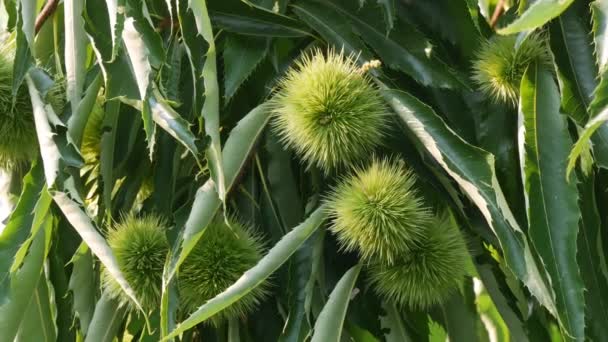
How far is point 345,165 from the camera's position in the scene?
3.36 ft

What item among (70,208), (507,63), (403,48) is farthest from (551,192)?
(70,208)

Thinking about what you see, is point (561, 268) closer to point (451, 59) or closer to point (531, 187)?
point (531, 187)

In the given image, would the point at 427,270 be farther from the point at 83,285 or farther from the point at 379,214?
the point at 83,285

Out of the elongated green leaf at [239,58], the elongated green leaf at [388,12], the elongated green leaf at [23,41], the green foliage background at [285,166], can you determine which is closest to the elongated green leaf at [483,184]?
the green foliage background at [285,166]

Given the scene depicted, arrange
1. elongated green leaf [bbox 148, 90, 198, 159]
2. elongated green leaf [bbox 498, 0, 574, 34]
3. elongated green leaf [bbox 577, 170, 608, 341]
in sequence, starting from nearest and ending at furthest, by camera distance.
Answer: elongated green leaf [bbox 498, 0, 574, 34]
elongated green leaf [bbox 148, 90, 198, 159]
elongated green leaf [bbox 577, 170, 608, 341]

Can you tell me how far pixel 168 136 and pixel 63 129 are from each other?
0.17m

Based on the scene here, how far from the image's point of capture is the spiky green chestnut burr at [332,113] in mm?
975

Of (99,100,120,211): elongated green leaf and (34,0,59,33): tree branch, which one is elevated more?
(34,0,59,33): tree branch

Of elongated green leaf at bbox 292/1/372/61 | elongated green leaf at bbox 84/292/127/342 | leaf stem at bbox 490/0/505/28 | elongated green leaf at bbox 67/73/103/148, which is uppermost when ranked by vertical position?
leaf stem at bbox 490/0/505/28

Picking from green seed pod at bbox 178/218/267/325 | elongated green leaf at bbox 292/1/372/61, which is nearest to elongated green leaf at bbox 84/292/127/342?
green seed pod at bbox 178/218/267/325

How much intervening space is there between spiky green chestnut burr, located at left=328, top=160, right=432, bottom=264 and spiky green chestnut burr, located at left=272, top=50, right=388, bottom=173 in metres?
0.04

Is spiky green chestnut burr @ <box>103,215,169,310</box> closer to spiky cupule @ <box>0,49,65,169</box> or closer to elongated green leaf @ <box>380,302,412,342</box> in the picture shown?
spiky cupule @ <box>0,49,65,169</box>

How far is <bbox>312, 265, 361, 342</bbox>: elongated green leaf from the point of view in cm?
94

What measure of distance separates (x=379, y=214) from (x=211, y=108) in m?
0.23
